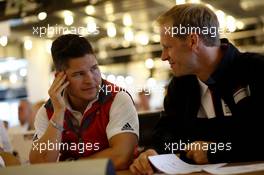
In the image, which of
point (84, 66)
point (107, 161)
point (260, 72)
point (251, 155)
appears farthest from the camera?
point (84, 66)

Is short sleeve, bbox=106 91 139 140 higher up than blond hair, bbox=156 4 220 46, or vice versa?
blond hair, bbox=156 4 220 46

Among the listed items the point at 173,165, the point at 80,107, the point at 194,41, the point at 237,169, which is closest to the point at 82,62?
the point at 80,107

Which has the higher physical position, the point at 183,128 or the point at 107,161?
the point at 107,161

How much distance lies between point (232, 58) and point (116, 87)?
16.9 inches

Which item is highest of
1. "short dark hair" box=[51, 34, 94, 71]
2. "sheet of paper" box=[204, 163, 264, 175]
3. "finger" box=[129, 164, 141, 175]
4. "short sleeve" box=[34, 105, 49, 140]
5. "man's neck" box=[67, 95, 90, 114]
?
"short dark hair" box=[51, 34, 94, 71]

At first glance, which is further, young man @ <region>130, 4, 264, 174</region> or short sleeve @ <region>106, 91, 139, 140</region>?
short sleeve @ <region>106, 91, 139, 140</region>

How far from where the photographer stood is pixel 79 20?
1521 mm

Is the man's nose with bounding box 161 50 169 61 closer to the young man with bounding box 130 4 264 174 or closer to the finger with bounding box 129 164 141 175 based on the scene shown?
the young man with bounding box 130 4 264 174

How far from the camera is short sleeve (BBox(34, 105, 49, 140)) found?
147 centimetres

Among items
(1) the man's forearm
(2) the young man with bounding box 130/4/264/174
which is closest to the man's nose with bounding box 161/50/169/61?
(2) the young man with bounding box 130/4/264/174

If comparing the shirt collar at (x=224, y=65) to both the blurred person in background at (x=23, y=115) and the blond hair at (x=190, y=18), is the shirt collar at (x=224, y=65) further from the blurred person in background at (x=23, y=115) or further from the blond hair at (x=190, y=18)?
the blurred person in background at (x=23, y=115)

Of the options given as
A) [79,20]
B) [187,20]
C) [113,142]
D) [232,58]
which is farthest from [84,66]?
[232,58]

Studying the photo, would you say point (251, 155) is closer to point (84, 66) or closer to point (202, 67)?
point (202, 67)

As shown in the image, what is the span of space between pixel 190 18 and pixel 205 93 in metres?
0.28
